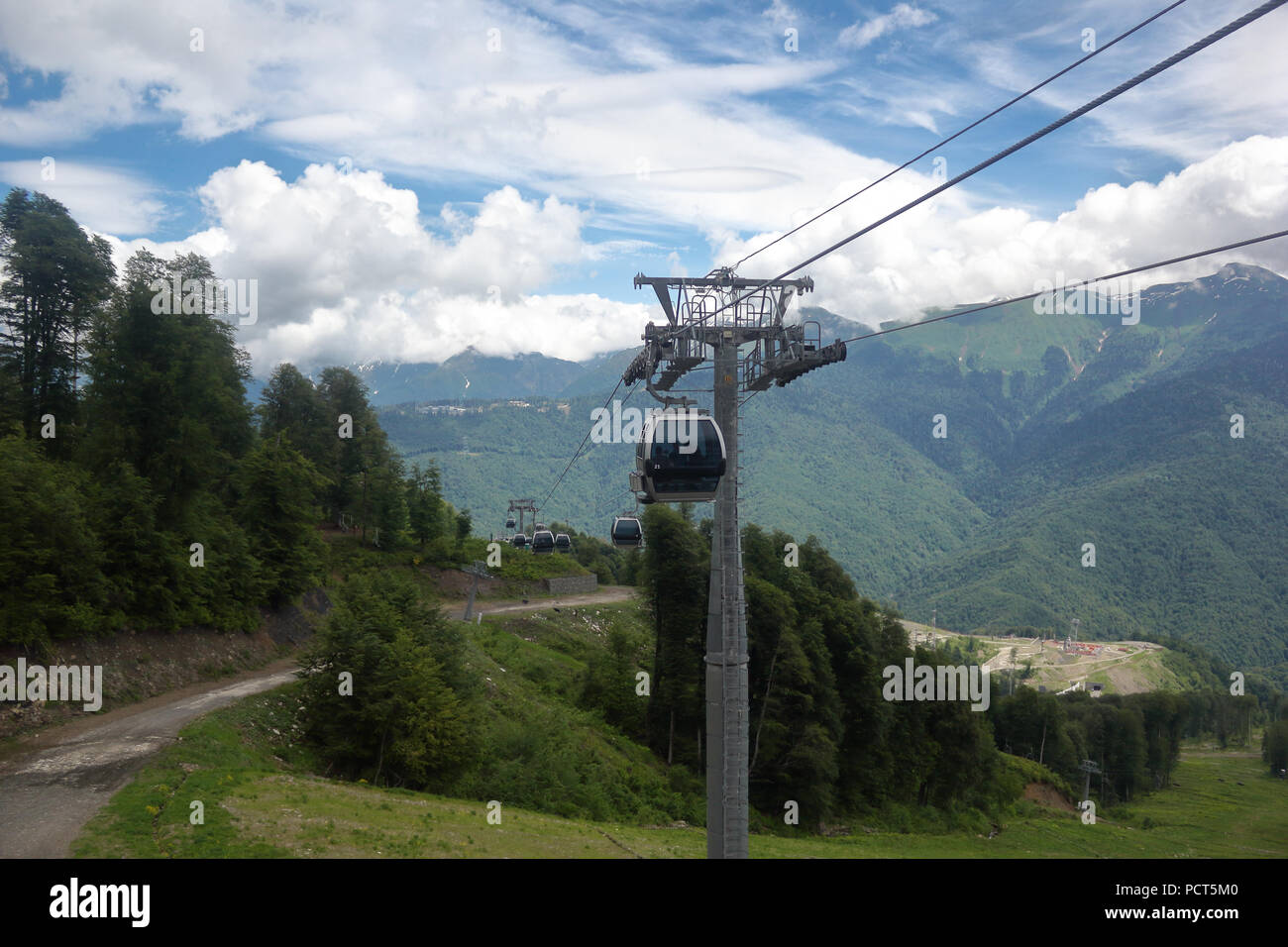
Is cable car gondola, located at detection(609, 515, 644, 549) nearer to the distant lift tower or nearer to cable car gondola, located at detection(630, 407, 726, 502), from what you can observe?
the distant lift tower

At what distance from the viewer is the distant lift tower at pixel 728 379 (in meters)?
13.4

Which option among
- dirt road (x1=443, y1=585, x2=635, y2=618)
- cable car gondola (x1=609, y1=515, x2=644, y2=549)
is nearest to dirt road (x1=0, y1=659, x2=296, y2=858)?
cable car gondola (x1=609, y1=515, x2=644, y2=549)

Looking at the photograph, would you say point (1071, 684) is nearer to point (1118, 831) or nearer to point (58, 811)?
point (1118, 831)

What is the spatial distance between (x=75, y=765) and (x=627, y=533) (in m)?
16.4

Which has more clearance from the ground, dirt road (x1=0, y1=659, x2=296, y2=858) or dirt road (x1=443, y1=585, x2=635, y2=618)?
dirt road (x1=0, y1=659, x2=296, y2=858)

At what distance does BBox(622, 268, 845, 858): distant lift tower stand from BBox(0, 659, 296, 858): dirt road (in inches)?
485

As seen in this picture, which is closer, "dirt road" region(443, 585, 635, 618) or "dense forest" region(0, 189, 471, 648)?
"dense forest" region(0, 189, 471, 648)

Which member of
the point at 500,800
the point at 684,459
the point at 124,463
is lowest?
the point at 500,800

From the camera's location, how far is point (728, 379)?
14664 mm

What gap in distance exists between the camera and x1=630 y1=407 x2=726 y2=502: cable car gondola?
13414mm

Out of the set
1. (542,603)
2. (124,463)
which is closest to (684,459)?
(124,463)

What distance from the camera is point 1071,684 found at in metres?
180

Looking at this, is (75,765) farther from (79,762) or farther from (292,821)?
(292,821)
